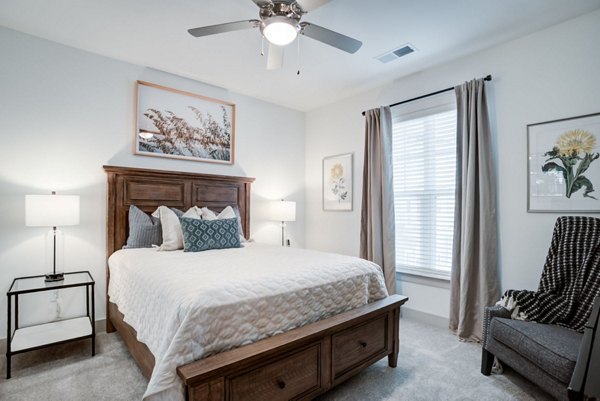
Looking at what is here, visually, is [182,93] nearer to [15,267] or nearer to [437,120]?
[15,267]

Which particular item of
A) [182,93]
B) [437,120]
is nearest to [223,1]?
[182,93]

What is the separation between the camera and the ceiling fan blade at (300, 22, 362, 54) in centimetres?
208

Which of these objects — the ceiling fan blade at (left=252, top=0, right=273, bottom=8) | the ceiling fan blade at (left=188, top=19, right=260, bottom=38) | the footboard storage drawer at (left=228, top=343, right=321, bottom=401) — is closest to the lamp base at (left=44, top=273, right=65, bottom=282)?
the footboard storage drawer at (left=228, top=343, right=321, bottom=401)

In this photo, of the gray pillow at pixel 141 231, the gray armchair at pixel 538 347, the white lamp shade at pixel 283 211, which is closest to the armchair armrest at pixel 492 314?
the gray armchair at pixel 538 347

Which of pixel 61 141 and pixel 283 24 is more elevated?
pixel 283 24

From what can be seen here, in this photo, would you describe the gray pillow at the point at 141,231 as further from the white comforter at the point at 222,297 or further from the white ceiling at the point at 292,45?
the white ceiling at the point at 292,45

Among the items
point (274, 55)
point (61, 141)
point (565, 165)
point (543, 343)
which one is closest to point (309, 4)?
point (274, 55)

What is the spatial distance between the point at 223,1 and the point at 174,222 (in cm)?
197

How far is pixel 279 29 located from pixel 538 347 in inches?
101

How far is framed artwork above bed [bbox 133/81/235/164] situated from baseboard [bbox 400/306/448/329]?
2.87 m

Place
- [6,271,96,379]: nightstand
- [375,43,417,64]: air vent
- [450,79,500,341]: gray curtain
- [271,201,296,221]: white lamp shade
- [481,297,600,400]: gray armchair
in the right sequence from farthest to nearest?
[271,201,296,221]: white lamp shade, [375,43,417,64]: air vent, [450,79,500,341]: gray curtain, [6,271,96,379]: nightstand, [481,297,600,400]: gray armchair

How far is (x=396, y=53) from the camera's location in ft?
9.95

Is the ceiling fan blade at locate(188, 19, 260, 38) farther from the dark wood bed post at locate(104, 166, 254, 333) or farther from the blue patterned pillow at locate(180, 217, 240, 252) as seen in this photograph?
the dark wood bed post at locate(104, 166, 254, 333)

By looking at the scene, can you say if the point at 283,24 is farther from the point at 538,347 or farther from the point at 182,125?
the point at 538,347
